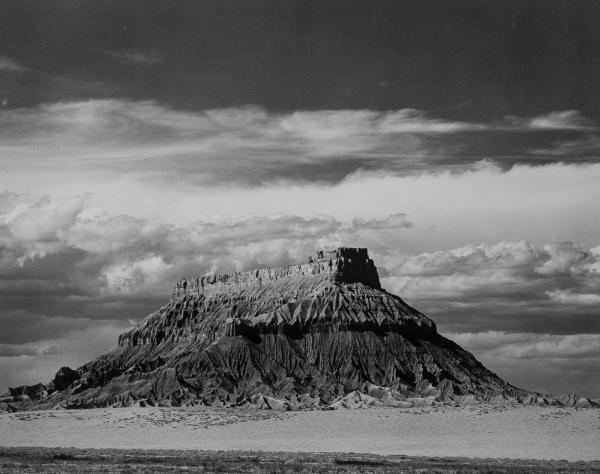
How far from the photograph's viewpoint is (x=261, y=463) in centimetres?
8600

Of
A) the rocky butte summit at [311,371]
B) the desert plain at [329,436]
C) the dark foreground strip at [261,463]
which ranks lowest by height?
→ the dark foreground strip at [261,463]

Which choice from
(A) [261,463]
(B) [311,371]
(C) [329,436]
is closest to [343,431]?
(C) [329,436]

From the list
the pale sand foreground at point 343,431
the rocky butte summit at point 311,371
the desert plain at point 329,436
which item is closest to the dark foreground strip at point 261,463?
the desert plain at point 329,436

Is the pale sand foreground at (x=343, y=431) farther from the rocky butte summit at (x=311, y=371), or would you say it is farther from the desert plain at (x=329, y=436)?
the rocky butte summit at (x=311, y=371)

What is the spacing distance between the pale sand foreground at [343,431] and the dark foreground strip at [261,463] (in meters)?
11.5

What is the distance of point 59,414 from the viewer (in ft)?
555

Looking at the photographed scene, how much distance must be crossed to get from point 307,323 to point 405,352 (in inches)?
686

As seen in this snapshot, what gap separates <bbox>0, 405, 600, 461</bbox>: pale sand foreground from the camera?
110750 mm

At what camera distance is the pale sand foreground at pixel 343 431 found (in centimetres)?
11075

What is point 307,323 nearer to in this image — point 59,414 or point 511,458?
point 59,414

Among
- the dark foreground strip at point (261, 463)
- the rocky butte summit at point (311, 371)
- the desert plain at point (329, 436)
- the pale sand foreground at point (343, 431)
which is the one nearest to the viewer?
the dark foreground strip at point (261, 463)

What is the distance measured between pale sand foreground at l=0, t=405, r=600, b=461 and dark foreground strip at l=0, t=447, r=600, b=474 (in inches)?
455

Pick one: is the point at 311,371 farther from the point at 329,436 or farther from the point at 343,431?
the point at 329,436

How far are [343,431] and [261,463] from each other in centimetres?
4580
